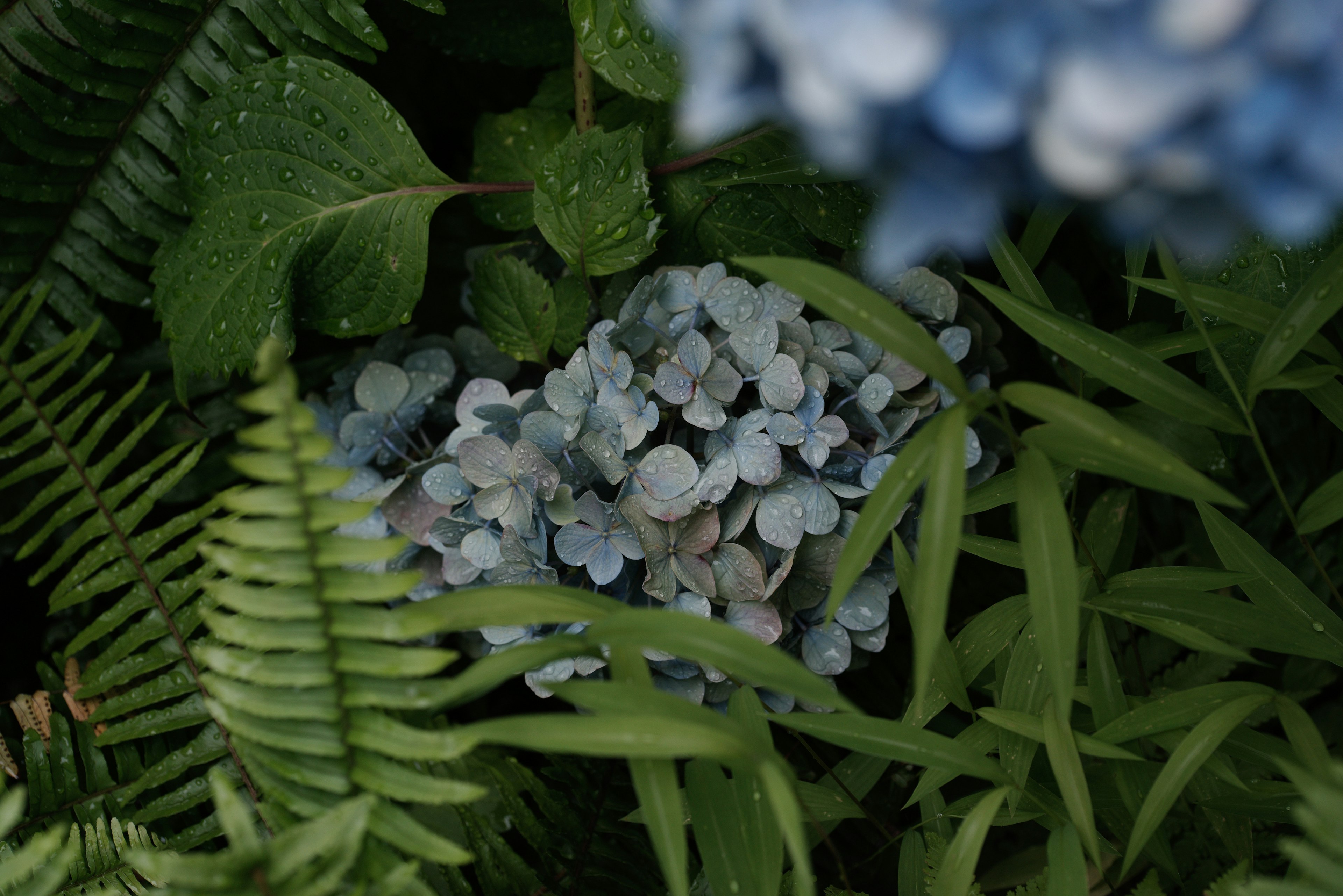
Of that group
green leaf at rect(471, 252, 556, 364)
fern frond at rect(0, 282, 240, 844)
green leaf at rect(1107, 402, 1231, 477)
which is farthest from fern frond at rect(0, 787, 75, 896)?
green leaf at rect(1107, 402, 1231, 477)

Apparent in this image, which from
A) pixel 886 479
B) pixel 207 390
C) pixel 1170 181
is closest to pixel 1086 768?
pixel 886 479

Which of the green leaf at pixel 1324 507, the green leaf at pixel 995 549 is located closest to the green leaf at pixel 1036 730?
the green leaf at pixel 995 549

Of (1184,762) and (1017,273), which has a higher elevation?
(1017,273)

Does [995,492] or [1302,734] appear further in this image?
[995,492]

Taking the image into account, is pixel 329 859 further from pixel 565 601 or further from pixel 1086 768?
pixel 1086 768

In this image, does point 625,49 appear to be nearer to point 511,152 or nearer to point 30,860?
point 511,152

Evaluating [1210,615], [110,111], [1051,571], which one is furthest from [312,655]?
[110,111]

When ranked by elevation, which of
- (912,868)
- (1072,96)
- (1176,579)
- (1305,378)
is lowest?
Result: (912,868)
